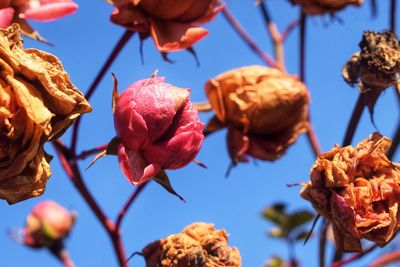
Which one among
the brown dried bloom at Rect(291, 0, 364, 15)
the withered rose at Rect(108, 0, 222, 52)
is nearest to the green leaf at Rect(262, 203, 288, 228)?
the brown dried bloom at Rect(291, 0, 364, 15)

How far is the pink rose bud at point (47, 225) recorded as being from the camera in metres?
4.38

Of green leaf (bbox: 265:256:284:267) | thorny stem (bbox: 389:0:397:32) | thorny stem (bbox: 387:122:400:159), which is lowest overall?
green leaf (bbox: 265:256:284:267)

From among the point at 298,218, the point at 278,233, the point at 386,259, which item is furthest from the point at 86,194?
the point at 278,233

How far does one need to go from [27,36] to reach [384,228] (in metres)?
1.14

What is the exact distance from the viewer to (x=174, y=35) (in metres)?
2.21

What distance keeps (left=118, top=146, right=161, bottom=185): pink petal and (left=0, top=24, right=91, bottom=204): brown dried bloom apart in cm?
23

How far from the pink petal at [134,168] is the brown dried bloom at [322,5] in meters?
1.39

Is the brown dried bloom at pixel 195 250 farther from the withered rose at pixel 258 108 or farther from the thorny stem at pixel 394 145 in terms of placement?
the thorny stem at pixel 394 145

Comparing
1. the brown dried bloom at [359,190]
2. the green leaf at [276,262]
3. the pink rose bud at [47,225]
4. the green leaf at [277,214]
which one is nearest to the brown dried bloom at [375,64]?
the brown dried bloom at [359,190]

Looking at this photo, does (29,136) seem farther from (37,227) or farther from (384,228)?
(37,227)

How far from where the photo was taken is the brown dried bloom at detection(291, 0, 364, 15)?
111 inches

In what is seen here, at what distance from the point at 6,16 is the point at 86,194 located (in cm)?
64

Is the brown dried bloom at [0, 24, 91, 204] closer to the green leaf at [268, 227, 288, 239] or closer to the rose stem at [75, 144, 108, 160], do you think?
the rose stem at [75, 144, 108, 160]

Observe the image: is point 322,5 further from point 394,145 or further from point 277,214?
point 277,214
